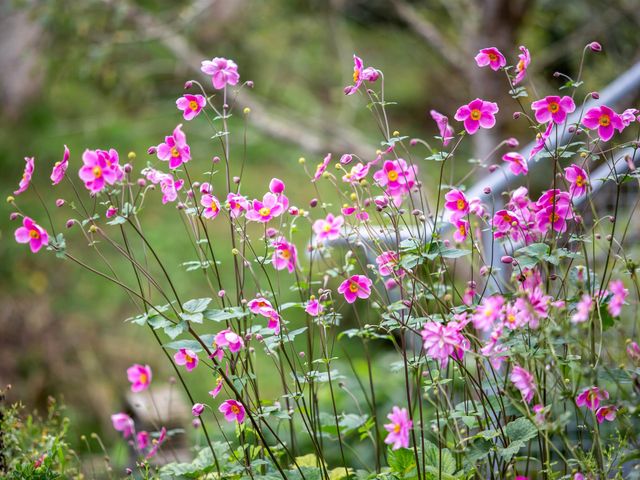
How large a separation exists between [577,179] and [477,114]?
22 centimetres

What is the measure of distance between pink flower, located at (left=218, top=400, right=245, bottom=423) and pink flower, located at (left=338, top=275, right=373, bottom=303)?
29 cm

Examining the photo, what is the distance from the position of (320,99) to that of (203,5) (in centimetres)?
429

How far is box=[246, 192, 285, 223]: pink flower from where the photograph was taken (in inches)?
57.2

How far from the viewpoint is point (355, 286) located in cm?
147

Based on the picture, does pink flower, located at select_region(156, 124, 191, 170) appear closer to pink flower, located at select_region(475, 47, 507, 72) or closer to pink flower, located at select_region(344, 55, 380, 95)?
pink flower, located at select_region(344, 55, 380, 95)

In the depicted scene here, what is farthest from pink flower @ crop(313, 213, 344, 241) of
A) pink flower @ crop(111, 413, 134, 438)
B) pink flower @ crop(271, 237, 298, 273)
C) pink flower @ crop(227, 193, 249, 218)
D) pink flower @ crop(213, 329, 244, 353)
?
pink flower @ crop(111, 413, 134, 438)

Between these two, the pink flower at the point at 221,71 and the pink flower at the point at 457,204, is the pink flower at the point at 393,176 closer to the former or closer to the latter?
the pink flower at the point at 457,204

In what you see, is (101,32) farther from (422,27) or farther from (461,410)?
(461,410)

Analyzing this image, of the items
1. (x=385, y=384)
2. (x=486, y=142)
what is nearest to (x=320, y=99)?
(x=486, y=142)

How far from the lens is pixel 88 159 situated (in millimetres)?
1304

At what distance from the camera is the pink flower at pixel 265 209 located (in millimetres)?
1452

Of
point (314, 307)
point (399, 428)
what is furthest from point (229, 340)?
point (399, 428)

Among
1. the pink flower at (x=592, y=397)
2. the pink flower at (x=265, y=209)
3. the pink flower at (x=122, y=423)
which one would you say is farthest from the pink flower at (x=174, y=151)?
the pink flower at (x=592, y=397)

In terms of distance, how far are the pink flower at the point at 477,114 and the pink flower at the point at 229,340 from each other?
1.85 feet
